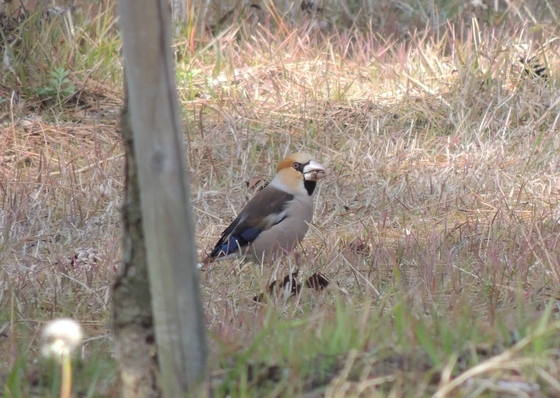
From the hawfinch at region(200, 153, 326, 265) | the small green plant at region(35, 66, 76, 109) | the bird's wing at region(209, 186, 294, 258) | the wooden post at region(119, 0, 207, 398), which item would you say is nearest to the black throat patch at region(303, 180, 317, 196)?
the hawfinch at region(200, 153, 326, 265)

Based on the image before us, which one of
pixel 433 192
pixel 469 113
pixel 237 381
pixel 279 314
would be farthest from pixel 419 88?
pixel 237 381

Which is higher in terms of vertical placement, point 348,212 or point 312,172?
point 312,172

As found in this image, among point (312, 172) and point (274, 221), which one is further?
point (312, 172)

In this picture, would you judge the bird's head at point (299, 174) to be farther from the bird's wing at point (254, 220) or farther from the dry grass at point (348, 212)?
the dry grass at point (348, 212)

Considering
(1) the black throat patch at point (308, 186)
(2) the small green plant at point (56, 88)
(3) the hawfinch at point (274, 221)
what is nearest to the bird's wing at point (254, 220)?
(3) the hawfinch at point (274, 221)

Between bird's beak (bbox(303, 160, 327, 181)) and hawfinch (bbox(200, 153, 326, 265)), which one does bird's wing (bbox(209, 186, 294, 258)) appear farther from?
bird's beak (bbox(303, 160, 327, 181))

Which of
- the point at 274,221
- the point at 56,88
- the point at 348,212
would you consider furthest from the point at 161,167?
the point at 56,88

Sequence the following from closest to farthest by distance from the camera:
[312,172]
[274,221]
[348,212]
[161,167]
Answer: [161,167], [274,221], [312,172], [348,212]

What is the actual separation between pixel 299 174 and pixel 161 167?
3270 mm

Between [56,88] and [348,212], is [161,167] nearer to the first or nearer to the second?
[348,212]

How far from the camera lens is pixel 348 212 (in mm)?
5461

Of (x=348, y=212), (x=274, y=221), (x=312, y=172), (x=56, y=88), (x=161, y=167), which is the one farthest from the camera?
(x=56, y=88)

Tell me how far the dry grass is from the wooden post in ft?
0.76

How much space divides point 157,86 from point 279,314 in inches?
63.1
